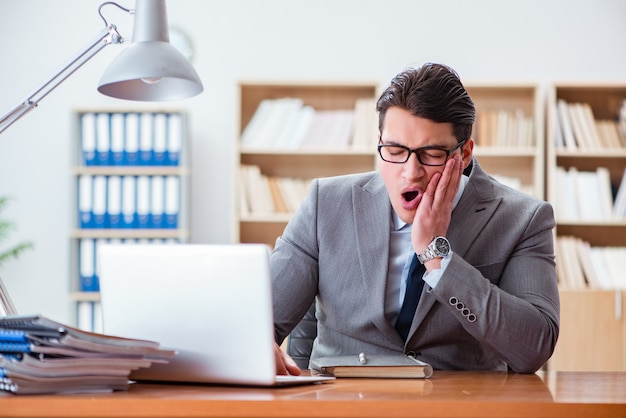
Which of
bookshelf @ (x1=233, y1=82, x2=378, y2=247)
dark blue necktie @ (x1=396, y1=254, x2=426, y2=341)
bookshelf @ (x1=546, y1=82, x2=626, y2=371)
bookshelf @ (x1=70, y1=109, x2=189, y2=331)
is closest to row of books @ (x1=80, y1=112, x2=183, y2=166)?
bookshelf @ (x1=70, y1=109, x2=189, y2=331)

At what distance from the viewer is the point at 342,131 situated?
4.39 metres

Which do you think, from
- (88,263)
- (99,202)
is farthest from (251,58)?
(88,263)

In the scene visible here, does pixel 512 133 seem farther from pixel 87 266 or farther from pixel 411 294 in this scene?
pixel 411 294

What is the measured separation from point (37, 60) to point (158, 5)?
→ 3369 millimetres

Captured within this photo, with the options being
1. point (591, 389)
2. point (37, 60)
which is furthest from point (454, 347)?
point (37, 60)

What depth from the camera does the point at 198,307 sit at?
1332 millimetres

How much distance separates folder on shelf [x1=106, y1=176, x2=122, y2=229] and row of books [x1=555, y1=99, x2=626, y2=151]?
2.21 meters

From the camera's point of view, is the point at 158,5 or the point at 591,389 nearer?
the point at 591,389

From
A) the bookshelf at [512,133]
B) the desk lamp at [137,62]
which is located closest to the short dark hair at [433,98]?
the desk lamp at [137,62]

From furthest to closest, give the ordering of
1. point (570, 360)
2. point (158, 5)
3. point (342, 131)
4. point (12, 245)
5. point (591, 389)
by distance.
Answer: point (12, 245)
point (342, 131)
point (570, 360)
point (158, 5)
point (591, 389)

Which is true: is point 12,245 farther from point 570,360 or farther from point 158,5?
point 158,5

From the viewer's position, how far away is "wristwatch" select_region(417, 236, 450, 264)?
1727 mm

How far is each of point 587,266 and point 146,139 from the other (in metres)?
2.28

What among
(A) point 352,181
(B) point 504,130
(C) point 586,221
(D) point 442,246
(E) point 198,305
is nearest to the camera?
(E) point 198,305
